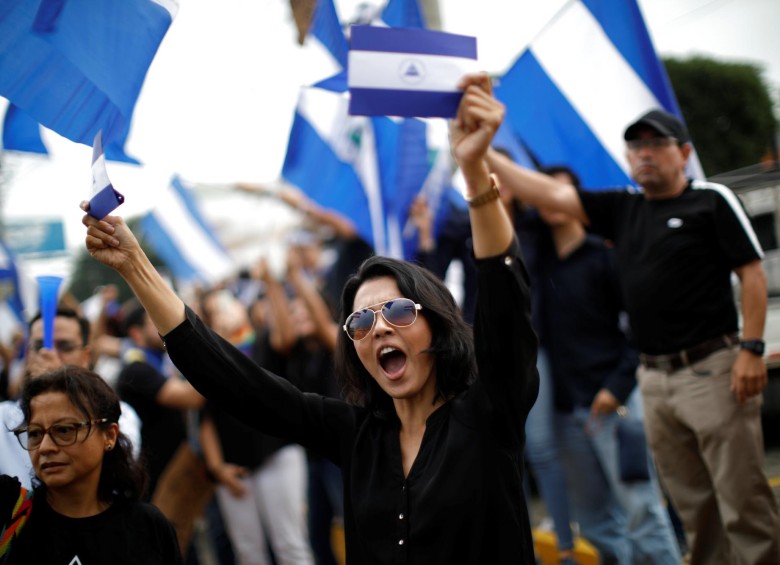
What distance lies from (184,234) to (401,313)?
6734mm

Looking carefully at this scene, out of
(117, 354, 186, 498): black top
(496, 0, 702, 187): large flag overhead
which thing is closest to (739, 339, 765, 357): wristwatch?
(496, 0, 702, 187): large flag overhead

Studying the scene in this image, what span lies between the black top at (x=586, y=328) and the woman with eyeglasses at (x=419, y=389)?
2.42 m

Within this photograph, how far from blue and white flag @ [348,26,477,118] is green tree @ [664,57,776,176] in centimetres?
2731

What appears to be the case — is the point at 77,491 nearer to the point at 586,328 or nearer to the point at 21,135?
the point at 21,135

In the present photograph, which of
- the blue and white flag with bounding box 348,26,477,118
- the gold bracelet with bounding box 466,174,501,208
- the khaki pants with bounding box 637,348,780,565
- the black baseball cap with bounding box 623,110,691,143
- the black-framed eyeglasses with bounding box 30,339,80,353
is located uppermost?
the blue and white flag with bounding box 348,26,477,118

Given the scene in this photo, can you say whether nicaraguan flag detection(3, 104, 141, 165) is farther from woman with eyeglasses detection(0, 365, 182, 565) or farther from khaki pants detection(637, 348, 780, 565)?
khaki pants detection(637, 348, 780, 565)

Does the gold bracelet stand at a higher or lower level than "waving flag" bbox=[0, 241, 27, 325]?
lower

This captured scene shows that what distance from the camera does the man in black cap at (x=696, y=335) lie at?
11.9 feet

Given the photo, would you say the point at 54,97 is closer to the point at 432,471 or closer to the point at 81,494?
the point at 81,494

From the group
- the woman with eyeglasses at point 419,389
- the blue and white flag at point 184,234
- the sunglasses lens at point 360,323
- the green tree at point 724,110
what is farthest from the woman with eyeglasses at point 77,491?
the green tree at point 724,110

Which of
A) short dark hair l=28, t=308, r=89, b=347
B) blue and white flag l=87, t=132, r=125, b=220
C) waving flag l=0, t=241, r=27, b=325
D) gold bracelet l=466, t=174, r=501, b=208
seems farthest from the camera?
waving flag l=0, t=241, r=27, b=325

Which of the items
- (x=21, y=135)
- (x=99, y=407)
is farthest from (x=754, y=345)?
(x=21, y=135)

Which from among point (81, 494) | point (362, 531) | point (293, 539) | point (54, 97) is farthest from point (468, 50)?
point (293, 539)

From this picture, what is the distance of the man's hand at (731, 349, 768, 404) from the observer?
11.8ft
